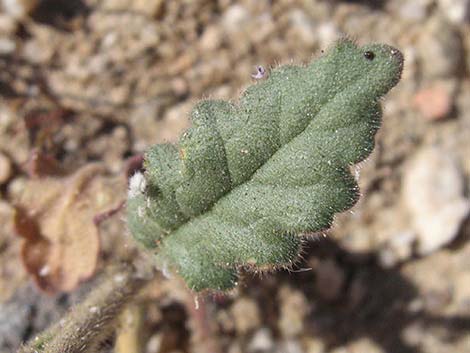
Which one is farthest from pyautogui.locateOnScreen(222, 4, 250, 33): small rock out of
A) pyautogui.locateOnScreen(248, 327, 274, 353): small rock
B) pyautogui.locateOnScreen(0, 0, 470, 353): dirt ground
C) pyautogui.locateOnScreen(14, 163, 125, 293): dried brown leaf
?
pyautogui.locateOnScreen(248, 327, 274, 353): small rock

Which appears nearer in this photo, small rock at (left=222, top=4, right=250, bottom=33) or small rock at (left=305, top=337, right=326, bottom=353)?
small rock at (left=305, top=337, right=326, bottom=353)

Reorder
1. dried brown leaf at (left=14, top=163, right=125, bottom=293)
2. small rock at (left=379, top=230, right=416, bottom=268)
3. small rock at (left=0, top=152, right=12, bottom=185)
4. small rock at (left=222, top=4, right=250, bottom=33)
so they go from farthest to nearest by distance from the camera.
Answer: small rock at (left=222, top=4, right=250, bottom=33)
small rock at (left=379, top=230, right=416, bottom=268)
small rock at (left=0, top=152, right=12, bottom=185)
dried brown leaf at (left=14, top=163, right=125, bottom=293)

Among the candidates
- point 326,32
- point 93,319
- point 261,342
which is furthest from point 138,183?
point 326,32

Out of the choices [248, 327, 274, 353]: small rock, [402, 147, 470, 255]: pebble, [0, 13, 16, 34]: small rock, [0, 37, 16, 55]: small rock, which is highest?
[0, 13, 16, 34]: small rock

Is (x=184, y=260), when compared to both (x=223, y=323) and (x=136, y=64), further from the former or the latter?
(x=136, y=64)

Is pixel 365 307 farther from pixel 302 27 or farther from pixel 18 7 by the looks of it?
pixel 18 7

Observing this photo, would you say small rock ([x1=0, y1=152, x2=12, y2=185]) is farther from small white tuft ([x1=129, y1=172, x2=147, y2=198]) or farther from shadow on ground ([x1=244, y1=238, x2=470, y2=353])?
shadow on ground ([x1=244, y1=238, x2=470, y2=353])
